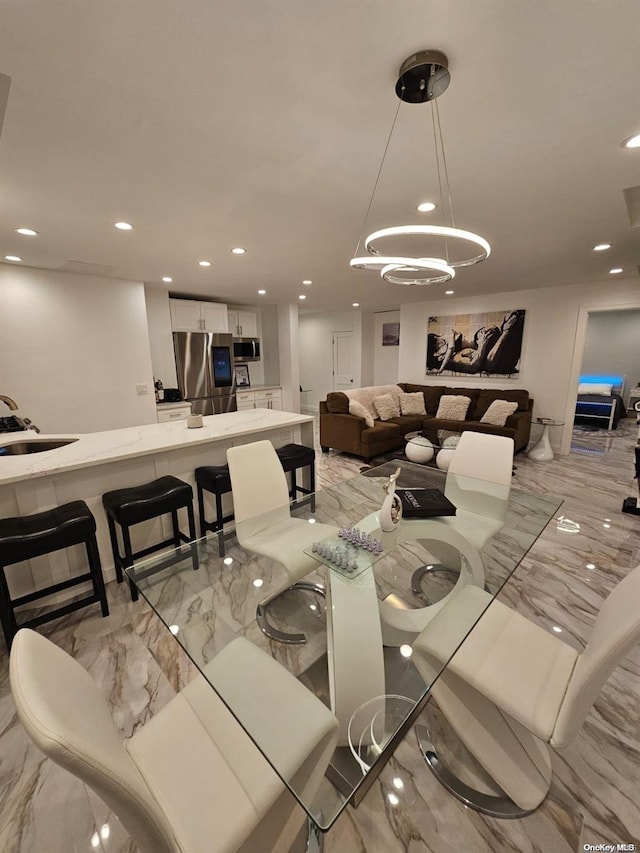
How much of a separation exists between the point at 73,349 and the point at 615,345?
33.0 ft

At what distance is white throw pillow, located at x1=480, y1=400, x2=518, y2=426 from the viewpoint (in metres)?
4.92

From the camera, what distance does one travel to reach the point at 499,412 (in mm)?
4980

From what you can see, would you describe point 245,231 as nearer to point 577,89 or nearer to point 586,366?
point 577,89

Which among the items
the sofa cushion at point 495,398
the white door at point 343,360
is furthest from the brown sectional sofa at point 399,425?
the white door at point 343,360

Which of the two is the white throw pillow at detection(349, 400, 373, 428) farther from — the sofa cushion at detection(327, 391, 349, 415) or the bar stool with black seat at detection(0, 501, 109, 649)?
the bar stool with black seat at detection(0, 501, 109, 649)

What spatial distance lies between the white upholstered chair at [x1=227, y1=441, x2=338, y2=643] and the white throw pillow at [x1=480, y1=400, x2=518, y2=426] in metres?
3.98

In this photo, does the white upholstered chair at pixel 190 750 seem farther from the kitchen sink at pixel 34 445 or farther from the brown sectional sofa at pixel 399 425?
the brown sectional sofa at pixel 399 425

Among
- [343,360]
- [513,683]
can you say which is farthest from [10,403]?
[343,360]

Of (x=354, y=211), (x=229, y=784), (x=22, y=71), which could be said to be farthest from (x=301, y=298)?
(x=229, y=784)

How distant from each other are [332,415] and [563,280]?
362 centimetres

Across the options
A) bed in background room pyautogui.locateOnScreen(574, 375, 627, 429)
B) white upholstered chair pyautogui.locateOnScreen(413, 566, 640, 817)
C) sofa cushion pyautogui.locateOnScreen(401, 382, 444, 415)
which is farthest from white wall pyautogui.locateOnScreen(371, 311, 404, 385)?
white upholstered chair pyautogui.locateOnScreen(413, 566, 640, 817)

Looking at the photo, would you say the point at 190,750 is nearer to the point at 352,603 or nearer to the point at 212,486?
the point at 352,603

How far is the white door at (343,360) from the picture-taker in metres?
8.23

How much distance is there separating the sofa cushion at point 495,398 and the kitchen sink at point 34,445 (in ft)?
17.3
